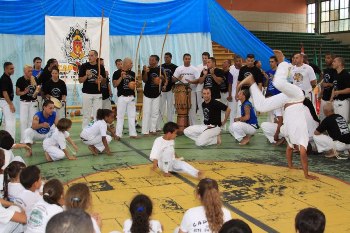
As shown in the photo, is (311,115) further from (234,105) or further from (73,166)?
(73,166)

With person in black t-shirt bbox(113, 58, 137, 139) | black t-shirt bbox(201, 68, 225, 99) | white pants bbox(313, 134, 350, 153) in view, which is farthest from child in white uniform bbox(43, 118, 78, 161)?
white pants bbox(313, 134, 350, 153)

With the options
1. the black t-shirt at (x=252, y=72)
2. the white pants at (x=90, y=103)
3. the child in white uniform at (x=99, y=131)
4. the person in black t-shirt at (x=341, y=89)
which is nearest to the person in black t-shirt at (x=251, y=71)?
the black t-shirt at (x=252, y=72)

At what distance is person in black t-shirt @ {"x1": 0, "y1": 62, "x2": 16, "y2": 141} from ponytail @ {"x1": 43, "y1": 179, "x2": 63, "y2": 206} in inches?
257

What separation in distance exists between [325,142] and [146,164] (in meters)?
3.51

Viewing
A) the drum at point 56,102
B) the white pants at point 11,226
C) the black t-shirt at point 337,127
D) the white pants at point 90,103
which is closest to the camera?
the white pants at point 11,226

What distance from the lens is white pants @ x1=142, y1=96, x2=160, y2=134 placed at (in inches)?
466

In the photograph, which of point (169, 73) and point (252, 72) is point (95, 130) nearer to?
point (169, 73)

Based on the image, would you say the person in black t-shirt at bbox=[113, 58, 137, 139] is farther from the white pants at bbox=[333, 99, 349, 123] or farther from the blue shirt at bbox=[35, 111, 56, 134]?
the white pants at bbox=[333, 99, 349, 123]

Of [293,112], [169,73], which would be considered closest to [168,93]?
[169,73]

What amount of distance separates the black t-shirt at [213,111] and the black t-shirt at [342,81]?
2451 millimetres

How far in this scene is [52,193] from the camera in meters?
3.81

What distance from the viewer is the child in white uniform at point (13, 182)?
450 cm

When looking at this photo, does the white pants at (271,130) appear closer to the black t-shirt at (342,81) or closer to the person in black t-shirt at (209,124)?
the person in black t-shirt at (209,124)

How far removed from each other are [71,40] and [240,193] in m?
8.92
